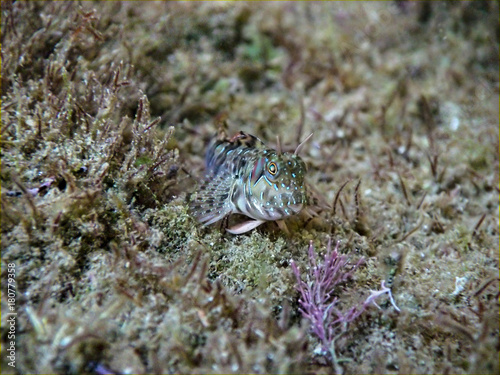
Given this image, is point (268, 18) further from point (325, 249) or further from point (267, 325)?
point (267, 325)

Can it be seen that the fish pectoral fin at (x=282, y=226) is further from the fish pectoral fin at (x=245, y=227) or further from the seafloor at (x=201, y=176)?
the fish pectoral fin at (x=245, y=227)

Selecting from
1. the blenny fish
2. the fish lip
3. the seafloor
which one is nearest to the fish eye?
the blenny fish

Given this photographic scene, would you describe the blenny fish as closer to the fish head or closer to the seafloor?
the fish head

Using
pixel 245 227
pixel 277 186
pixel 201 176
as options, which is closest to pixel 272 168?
pixel 277 186

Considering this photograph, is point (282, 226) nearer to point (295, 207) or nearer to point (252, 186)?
point (295, 207)

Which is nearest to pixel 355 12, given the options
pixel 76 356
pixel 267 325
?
pixel 267 325

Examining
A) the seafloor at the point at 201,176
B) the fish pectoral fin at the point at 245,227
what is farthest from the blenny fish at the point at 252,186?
the seafloor at the point at 201,176
